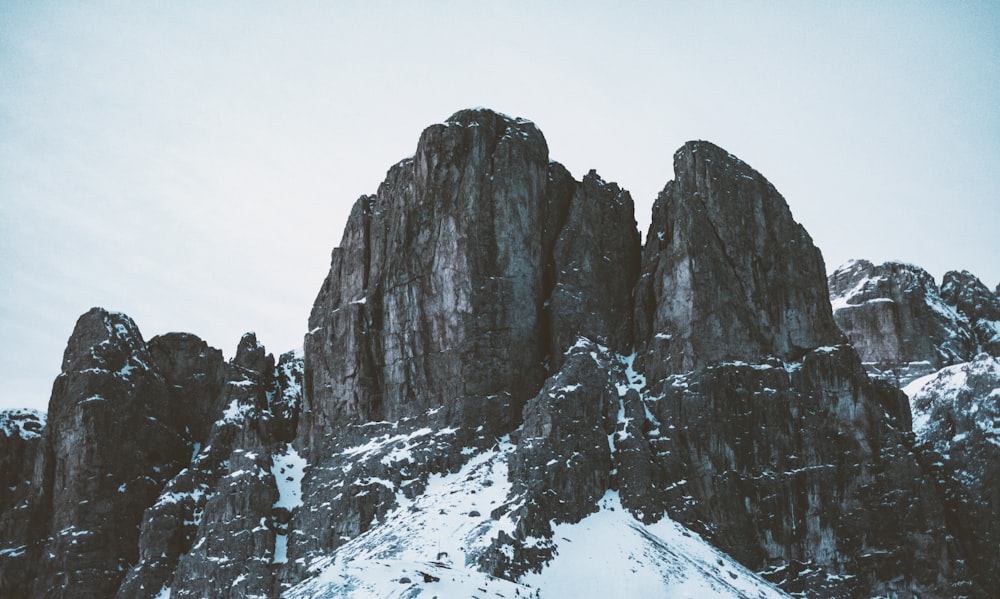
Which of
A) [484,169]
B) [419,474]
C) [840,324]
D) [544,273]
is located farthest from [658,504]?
[840,324]

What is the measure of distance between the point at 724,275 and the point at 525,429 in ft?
101

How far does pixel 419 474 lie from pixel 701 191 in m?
47.9

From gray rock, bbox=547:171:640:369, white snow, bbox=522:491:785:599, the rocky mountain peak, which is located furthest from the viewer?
the rocky mountain peak

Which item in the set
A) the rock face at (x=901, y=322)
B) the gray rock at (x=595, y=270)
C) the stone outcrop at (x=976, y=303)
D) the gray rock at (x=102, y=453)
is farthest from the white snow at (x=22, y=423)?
the stone outcrop at (x=976, y=303)

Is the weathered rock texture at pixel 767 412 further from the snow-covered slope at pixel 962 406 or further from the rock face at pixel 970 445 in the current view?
the snow-covered slope at pixel 962 406

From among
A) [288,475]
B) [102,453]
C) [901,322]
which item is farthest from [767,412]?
[102,453]

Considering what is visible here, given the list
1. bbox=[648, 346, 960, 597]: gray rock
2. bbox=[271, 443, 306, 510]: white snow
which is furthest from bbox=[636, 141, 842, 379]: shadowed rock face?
bbox=[271, 443, 306, 510]: white snow

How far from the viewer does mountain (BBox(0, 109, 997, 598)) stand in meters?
121

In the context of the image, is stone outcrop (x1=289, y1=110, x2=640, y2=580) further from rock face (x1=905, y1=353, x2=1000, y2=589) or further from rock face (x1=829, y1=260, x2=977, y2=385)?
rock face (x1=829, y1=260, x2=977, y2=385)

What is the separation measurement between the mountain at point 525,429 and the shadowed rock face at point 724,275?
0.98ft

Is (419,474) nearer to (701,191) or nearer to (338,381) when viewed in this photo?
(338,381)

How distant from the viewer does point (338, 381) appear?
14438cm

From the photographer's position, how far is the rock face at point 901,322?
557 ft

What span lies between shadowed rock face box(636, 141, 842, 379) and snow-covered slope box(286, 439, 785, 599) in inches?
881
